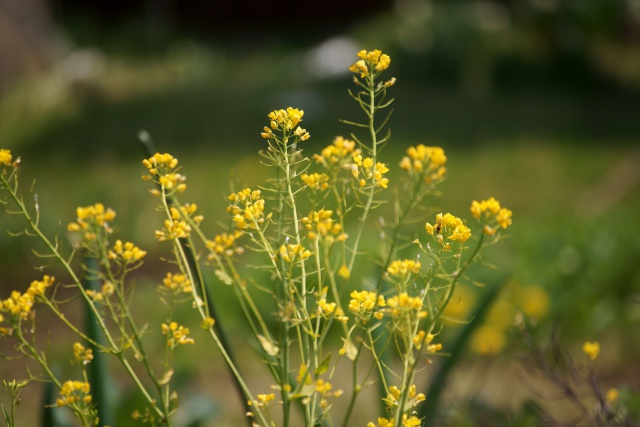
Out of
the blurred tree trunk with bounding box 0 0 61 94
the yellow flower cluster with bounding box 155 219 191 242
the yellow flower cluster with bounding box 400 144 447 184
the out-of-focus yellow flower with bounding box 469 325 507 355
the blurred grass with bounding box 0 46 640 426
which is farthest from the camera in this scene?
the blurred tree trunk with bounding box 0 0 61 94

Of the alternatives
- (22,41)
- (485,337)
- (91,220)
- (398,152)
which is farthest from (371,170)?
(22,41)

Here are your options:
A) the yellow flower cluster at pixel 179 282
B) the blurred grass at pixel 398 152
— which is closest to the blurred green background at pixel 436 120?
the blurred grass at pixel 398 152

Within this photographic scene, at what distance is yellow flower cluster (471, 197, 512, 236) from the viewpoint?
3.22 ft

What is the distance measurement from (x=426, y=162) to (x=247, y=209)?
0.85ft

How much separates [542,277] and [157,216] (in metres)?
2.24

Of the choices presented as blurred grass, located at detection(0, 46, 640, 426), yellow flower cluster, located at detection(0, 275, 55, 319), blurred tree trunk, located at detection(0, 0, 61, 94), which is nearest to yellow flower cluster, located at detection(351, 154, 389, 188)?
yellow flower cluster, located at detection(0, 275, 55, 319)

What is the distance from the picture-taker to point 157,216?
15.2 ft

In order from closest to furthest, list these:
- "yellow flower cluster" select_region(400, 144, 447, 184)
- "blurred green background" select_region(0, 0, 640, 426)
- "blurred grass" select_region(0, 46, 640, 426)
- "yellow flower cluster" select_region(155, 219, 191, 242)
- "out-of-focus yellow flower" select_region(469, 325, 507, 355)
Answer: "yellow flower cluster" select_region(400, 144, 447, 184)
"yellow flower cluster" select_region(155, 219, 191, 242)
"out-of-focus yellow flower" select_region(469, 325, 507, 355)
"blurred grass" select_region(0, 46, 640, 426)
"blurred green background" select_region(0, 0, 640, 426)

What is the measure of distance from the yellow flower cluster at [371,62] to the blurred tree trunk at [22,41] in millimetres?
6760

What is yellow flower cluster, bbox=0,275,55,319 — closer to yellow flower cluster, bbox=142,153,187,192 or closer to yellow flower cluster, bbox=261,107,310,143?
yellow flower cluster, bbox=142,153,187,192

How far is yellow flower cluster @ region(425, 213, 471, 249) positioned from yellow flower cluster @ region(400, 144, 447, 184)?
0.09 meters

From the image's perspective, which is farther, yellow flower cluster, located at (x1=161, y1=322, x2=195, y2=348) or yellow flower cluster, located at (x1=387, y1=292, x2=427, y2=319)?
yellow flower cluster, located at (x1=161, y1=322, x2=195, y2=348)

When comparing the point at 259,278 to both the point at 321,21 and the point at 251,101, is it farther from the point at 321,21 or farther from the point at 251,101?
the point at 321,21

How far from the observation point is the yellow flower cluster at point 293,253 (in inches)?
42.1
